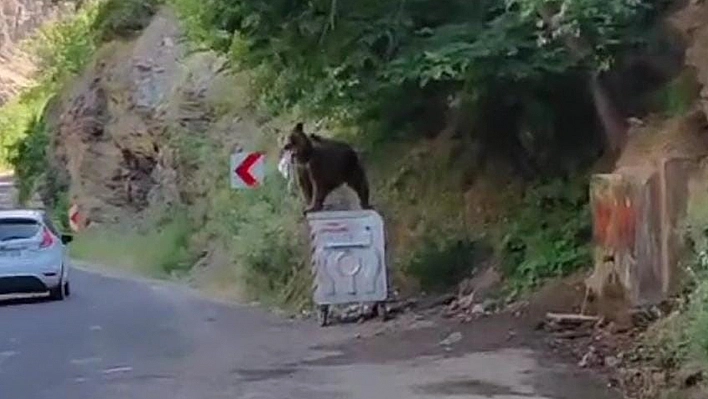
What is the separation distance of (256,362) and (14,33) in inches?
2660

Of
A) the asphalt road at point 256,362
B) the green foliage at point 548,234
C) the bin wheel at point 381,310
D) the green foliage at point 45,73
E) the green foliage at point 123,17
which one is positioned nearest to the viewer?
the asphalt road at point 256,362

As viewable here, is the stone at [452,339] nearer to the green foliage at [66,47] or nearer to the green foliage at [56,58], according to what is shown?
the green foliage at [56,58]

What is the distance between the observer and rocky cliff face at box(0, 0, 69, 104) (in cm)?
7844

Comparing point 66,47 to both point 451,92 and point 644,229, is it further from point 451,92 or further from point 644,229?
point 644,229

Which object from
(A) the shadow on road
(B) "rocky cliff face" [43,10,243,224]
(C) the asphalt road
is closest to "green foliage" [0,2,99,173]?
(B) "rocky cliff face" [43,10,243,224]

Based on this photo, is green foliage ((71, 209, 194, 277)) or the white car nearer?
the white car

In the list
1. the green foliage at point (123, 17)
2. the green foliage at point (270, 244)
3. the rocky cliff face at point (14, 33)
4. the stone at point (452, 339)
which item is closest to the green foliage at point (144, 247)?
the green foliage at point (270, 244)

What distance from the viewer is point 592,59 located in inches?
687

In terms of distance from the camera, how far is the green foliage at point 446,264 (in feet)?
63.6

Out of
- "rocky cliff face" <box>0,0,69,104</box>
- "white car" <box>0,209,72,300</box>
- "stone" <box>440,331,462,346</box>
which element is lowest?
"stone" <box>440,331,462,346</box>

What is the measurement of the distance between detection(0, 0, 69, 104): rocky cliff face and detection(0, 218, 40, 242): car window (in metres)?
53.4

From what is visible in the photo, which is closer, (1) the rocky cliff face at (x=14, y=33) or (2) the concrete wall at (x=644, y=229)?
(2) the concrete wall at (x=644, y=229)

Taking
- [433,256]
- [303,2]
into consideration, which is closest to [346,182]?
[433,256]

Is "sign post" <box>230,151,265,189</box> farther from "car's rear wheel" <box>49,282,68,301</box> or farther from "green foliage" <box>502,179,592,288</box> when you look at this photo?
"green foliage" <box>502,179,592,288</box>
